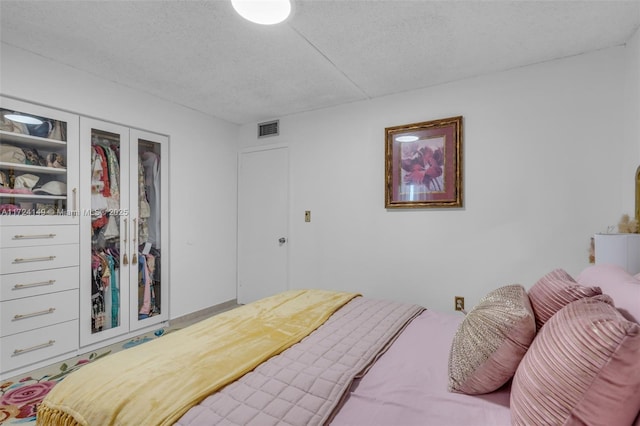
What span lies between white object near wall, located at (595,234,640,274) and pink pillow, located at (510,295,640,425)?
4.19 feet

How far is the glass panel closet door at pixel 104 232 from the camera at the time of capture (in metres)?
2.79

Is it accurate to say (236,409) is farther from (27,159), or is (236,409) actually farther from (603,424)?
(27,159)

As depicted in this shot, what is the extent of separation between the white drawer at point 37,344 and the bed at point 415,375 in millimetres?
1738

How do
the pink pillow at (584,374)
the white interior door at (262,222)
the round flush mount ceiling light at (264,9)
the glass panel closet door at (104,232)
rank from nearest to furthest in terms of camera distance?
the pink pillow at (584,374) → the round flush mount ceiling light at (264,9) → the glass panel closet door at (104,232) → the white interior door at (262,222)

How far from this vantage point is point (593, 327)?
2.56 feet

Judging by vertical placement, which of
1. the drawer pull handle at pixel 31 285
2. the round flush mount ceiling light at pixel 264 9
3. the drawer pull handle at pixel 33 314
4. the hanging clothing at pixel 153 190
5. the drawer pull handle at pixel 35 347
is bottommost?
the drawer pull handle at pixel 35 347

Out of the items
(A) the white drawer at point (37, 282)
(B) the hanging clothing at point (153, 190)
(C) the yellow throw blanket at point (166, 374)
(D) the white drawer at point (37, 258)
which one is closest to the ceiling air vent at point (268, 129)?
(B) the hanging clothing at point (153, 190)

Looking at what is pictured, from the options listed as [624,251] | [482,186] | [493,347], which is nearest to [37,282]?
[493,347]

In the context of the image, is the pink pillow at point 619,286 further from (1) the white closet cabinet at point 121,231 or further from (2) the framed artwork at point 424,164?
(1) the white closet cabinet at point 121,231

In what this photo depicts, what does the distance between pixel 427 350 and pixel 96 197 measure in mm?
3088

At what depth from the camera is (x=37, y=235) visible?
2477 mm

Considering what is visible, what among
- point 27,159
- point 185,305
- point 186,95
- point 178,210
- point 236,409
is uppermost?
point 186,95

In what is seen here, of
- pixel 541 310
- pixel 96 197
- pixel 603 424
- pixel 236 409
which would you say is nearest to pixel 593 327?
pixel 603 424

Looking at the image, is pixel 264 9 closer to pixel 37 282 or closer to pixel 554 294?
pixel 554 294
